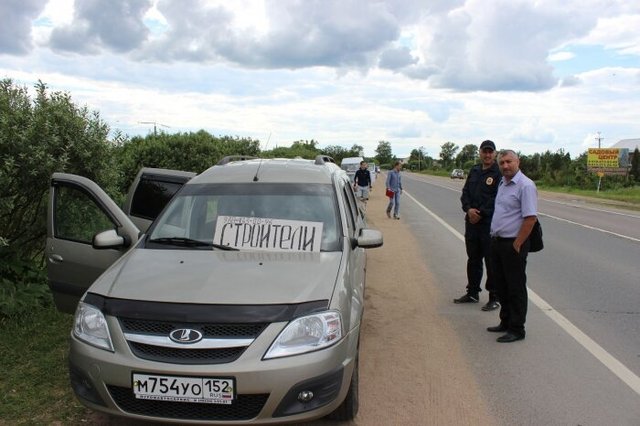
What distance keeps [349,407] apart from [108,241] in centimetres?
222

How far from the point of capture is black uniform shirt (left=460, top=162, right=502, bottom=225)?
6.38 metres

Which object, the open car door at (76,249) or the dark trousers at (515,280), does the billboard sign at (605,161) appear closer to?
the dark trousers at (515,280)

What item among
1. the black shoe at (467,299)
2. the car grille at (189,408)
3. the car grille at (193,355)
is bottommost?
the black shoe at (467,299)

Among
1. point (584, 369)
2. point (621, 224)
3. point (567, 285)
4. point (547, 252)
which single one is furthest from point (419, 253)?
point (621, 224)

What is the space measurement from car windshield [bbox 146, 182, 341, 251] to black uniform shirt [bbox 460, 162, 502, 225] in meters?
2.51

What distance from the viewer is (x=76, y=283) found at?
15.5ft

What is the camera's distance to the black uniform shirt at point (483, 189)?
638cm

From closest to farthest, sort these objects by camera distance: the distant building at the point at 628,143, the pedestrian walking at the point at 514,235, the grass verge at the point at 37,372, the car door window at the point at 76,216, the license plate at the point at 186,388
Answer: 1. the license plate at the point at 186,388
2. the grass verge at the point at 37,372
3. the car door window at the point at 76,216
4. the pedestrian walking at the point at 514,235
5. the distant building at the point at 628,143

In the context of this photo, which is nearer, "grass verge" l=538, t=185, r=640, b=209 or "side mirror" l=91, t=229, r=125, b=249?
"side mirror" l=91, t=229, r=125, b=249

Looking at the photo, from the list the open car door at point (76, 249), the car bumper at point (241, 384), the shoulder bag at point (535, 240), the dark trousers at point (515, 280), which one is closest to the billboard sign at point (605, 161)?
the shoulder bag at point (535, 240)

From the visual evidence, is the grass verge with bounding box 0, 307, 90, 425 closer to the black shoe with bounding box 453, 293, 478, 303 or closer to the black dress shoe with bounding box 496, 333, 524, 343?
the black dress shoe with bounding box 496, 333, 524, 343

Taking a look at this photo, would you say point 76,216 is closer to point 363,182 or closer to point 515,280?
point 515,280

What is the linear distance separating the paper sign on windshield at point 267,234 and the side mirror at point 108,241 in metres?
0.83

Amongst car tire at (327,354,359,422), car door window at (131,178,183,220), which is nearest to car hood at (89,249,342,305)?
car tire at (327,354,359,422)
